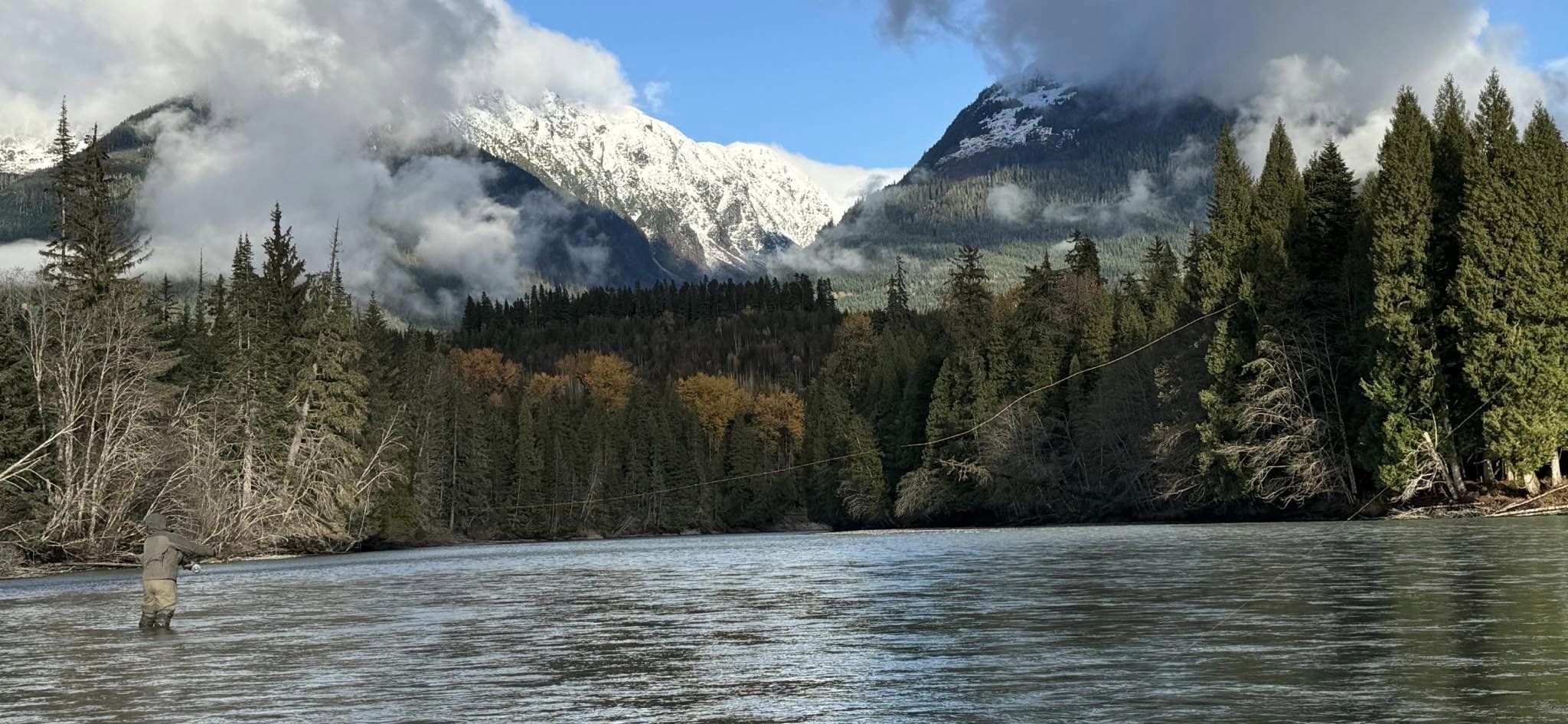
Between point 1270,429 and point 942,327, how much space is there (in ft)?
195

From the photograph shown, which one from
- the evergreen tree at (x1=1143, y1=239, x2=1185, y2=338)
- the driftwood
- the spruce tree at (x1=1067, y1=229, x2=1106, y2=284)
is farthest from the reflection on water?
the spruce tree at (x1=1067, y1=229, x2=1106, y2=284)

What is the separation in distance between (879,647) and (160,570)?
1185cm

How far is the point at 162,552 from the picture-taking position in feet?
70.4

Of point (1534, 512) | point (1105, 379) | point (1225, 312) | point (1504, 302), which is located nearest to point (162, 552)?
point (1534, 512)

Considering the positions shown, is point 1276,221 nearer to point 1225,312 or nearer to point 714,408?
point 1225,312

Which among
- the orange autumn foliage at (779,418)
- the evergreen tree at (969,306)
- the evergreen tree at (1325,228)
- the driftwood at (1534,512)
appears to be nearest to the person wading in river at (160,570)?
the driftwood at (1534,512)

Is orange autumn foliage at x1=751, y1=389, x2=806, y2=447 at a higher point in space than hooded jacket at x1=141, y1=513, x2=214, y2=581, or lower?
higher

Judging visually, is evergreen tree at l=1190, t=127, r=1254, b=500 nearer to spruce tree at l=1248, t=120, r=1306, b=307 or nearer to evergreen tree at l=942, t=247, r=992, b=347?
spruce tree at l=1248, t=120, r=1306, b=307

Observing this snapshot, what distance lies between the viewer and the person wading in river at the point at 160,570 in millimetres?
21562

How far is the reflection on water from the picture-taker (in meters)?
11.9

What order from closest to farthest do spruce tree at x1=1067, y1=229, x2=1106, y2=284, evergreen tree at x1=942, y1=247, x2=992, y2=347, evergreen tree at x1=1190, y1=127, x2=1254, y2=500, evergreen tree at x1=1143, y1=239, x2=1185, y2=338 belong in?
1. evergreen tree at x1=1190, y1=127, x2=1254, y2=500
2. evergreen tree at x1=1143, y1=239, x2=1185, y2=338
3. evergreen tree at x1=942, y1=247, x2=992, y2=347
4. spruce tree at x1=1067, y1=229, x2=1106, y2=284

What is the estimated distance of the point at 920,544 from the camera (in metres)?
51.9

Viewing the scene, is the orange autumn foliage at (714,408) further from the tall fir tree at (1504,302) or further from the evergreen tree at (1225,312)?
the tall fir tree at (1504,302)

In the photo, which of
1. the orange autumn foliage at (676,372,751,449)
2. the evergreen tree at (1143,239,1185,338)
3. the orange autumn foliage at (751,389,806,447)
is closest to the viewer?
the evergreen tree at (1143,239,1185,338)
